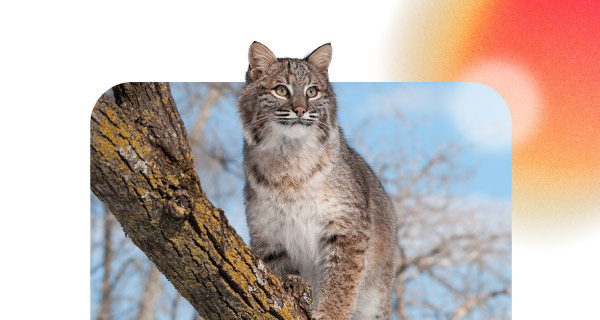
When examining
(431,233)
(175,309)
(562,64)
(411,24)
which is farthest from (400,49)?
(175,309)

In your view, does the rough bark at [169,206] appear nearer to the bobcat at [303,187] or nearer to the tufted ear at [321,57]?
the bobcat at [303,187]

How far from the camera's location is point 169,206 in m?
3.15

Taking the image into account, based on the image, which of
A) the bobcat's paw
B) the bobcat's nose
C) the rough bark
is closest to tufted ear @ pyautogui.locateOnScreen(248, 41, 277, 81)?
the bobcat's nose

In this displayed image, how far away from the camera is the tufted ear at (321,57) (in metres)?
4.69

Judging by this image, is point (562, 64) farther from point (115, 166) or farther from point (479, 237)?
point (115, 166)

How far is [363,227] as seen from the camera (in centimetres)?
473

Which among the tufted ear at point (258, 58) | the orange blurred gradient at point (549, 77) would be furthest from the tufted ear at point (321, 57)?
the orange blurred gradient at point (549, 77)

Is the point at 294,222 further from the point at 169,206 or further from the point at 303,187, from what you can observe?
the point at 169,206

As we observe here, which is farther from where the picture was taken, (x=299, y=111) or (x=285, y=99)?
(x=285, y=99)

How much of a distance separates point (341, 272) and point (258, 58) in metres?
1.59

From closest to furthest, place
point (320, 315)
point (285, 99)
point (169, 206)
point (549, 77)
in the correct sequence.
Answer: point (169, 206)
point (320, 315)
point (285, 99)
point (549, 77)

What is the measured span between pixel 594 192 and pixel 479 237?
3.64ft

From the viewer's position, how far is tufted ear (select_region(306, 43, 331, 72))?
4.69 meters

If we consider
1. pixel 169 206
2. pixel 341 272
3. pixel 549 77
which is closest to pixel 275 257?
pixel 341 272
